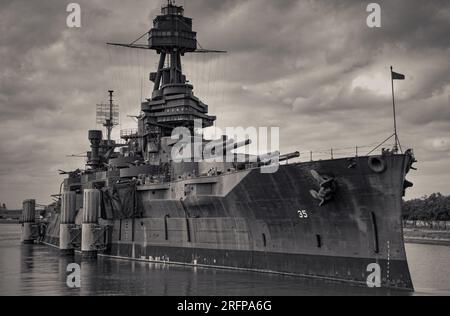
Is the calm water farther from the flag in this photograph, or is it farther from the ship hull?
the flag

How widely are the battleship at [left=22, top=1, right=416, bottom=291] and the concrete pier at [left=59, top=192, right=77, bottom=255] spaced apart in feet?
0.23

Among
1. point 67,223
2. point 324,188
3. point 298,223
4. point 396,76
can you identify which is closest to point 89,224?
point 67,223

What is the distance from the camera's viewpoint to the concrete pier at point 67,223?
120 ft

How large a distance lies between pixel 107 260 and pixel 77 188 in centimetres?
1259

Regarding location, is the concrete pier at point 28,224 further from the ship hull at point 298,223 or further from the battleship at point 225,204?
the ship hull at point 298,223

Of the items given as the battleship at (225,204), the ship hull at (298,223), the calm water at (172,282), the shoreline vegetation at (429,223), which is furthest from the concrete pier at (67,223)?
the shoreline vegetation at (429,223)

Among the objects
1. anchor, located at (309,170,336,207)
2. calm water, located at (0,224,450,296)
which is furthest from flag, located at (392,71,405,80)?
calm water, located at (0,224,450,296)

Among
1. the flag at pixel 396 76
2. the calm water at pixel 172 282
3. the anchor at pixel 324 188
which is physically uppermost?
the flag at pixel 396 76

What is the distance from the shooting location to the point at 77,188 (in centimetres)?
4431

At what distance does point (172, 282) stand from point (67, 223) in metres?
16.3

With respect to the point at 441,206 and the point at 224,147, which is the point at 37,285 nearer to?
the point at 224,147

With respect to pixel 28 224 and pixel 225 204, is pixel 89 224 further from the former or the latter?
pixel 28 224

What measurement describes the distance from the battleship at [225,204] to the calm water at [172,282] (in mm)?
951
